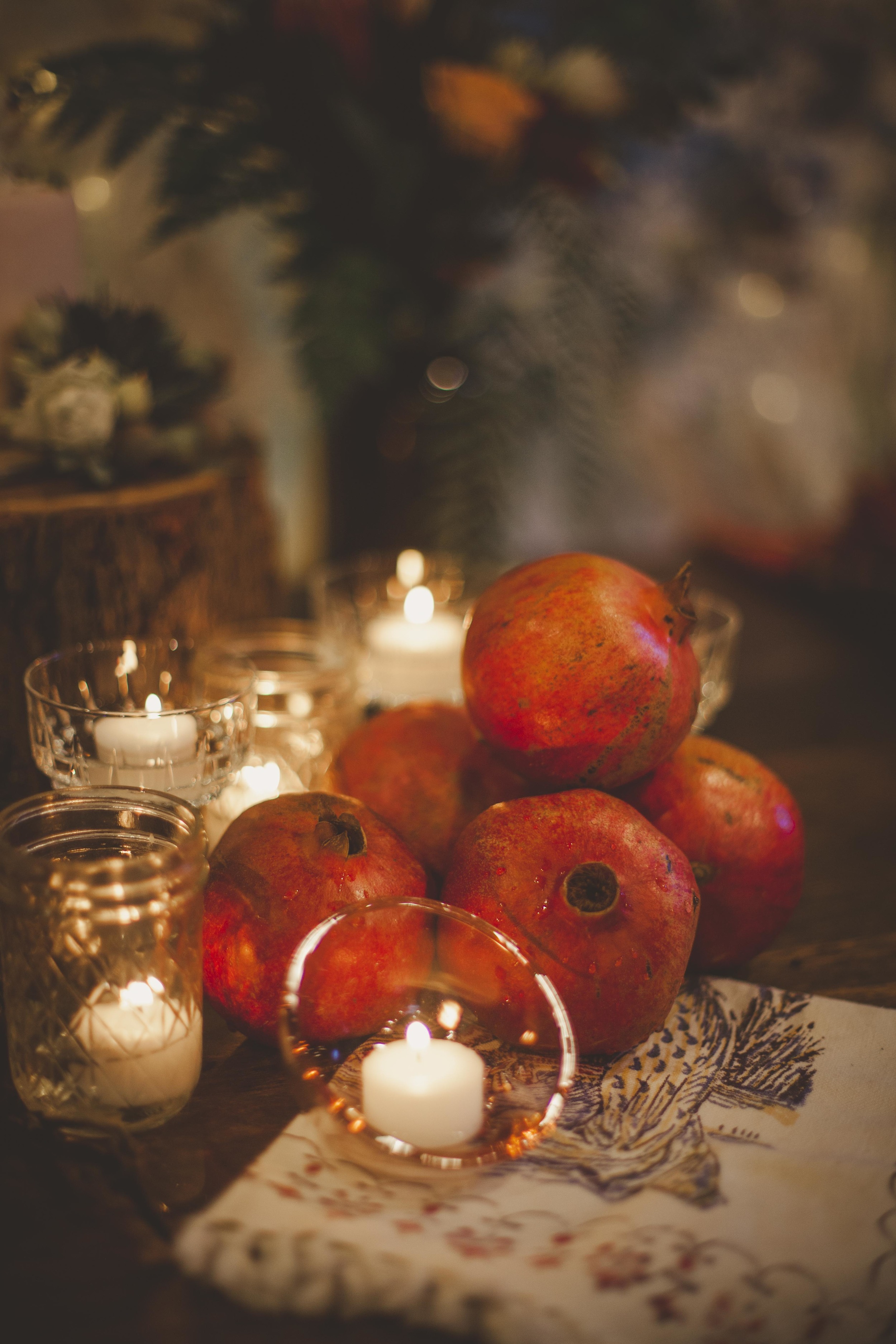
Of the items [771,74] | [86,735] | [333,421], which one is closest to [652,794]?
[86,735]

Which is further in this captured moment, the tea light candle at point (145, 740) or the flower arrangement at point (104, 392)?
the flower arrangement at point (104, 392)

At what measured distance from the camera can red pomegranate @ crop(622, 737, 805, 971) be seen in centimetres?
61

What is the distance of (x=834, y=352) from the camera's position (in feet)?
6.66

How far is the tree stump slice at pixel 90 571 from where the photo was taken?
79 cm

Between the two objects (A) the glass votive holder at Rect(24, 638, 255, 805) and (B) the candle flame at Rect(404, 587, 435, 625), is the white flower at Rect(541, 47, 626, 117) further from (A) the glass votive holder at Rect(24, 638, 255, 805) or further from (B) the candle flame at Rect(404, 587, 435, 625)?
(A) the glass votive holder at Rect(24, 638, 255, 805)

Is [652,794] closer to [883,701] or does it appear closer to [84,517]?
[84,517]

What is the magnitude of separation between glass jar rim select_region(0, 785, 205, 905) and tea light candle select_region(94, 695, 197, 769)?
67mm

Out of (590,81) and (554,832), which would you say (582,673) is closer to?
(554,832)

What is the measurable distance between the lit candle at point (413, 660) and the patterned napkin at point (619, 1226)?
1.52 ft

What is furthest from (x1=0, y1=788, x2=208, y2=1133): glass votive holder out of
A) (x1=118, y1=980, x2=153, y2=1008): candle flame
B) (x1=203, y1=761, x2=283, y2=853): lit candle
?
(x1=203, y1=761, x2=283, y2=853): lit candle

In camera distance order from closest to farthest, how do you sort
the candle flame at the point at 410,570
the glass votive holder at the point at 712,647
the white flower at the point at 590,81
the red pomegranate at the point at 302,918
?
the red pomegranate at the point at 302,918 < the glass votive holder at the point at 712,647 < the candle flame at the point at 410,570 < the white flower at the point at 590,81

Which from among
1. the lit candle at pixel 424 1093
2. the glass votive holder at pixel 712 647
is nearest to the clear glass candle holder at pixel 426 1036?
the lit candle at pixel 424 1093

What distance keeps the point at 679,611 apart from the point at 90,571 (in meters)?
0.49

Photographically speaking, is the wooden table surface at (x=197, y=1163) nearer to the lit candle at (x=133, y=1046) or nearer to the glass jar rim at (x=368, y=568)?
the lit candle at (x=133, y=1046)
